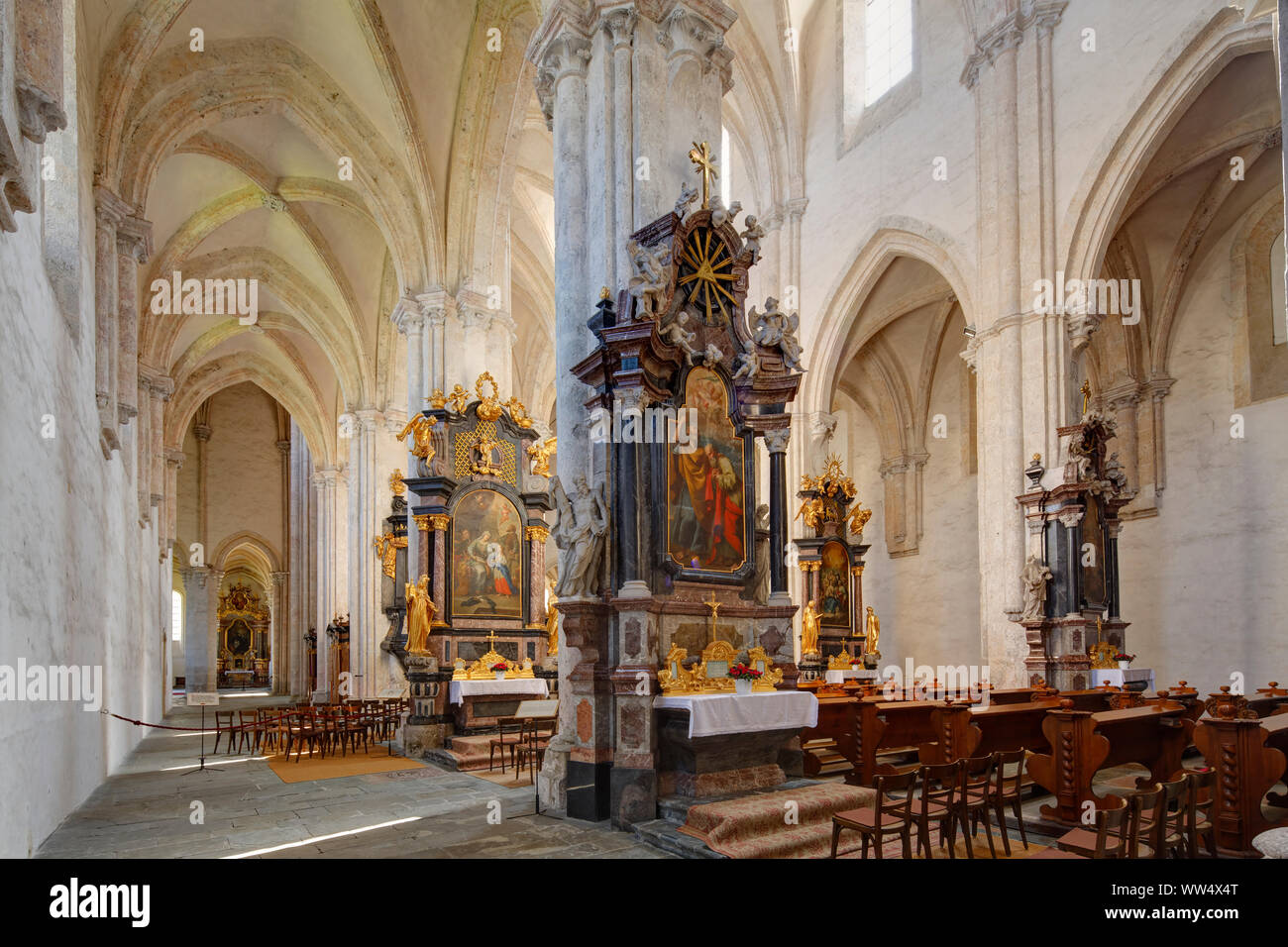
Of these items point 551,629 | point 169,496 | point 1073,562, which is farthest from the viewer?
point 169,496

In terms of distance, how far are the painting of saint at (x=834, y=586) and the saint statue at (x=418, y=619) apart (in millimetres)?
8683

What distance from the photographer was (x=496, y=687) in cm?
1348

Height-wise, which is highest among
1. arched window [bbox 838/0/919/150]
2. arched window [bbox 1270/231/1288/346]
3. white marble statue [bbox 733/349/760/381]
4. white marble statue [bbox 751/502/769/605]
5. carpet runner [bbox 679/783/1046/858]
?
arched window [bbox 838/0/919/150]

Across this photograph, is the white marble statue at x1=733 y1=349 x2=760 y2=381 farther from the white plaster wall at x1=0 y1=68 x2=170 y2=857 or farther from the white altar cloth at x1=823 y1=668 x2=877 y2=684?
the white altar cloth at x1=823 y1=668 x2=877 y2=684

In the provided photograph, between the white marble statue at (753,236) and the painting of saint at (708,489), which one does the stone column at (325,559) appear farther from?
the white marble statue at (753,236)

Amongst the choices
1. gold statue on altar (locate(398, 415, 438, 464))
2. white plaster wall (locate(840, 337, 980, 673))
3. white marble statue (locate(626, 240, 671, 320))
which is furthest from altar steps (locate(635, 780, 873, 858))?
white plaster wall (locate(840, 337, 980, 673))

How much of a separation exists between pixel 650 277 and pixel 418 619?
7.26 m

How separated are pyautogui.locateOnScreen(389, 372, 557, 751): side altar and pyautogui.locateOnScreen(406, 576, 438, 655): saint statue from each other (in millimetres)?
14

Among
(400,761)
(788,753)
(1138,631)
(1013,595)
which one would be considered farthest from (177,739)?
(1138,631)

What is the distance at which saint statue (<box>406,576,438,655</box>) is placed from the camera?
1306cm

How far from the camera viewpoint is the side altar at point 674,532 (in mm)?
7570

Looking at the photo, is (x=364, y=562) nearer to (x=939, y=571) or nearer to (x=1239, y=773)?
(x=939, y=571)

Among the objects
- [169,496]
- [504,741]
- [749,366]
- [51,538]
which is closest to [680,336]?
[749,366]

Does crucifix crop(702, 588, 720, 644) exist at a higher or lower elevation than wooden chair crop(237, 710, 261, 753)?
higher
